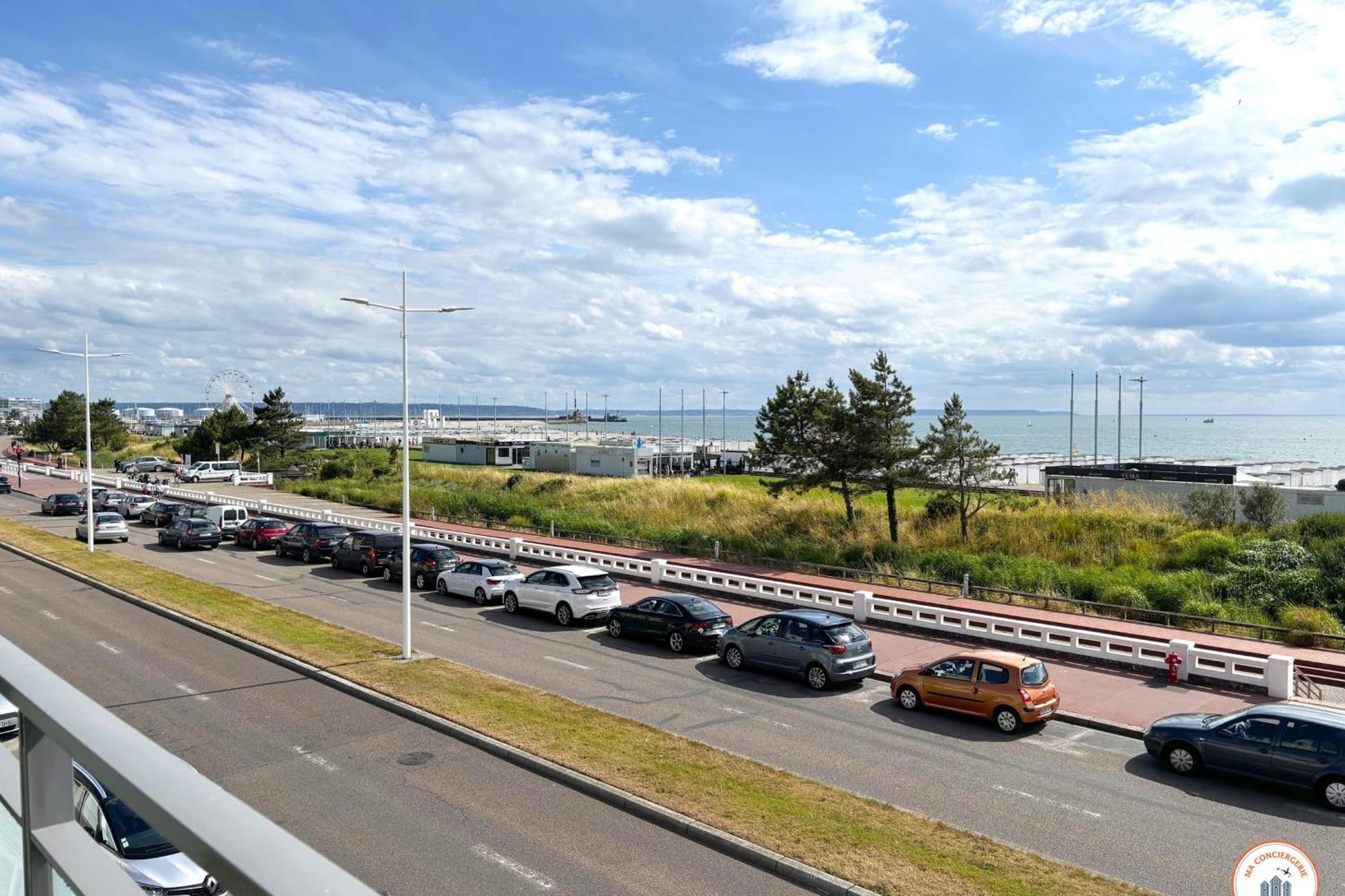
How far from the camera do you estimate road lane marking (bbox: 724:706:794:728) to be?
1725 cm

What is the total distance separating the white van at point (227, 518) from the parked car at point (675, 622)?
27.2 m

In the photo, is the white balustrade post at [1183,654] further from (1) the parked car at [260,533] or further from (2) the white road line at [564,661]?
(1) the parked car at [260,533]

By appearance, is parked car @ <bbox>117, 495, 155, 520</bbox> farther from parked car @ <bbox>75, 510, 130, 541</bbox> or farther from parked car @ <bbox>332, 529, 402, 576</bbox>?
parked car @ <bbox>332, 529, 402, 576</bbox>

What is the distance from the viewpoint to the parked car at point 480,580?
29.0m

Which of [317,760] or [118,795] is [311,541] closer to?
[317,760]

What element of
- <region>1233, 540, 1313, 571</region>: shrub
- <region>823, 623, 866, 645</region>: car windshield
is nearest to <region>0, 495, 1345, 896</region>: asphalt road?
<region>823, 623, 866, 645</region>: car windshield

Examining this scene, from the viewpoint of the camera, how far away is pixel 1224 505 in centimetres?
3878

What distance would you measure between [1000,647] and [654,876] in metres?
15.7

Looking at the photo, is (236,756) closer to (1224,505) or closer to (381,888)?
(381,888)

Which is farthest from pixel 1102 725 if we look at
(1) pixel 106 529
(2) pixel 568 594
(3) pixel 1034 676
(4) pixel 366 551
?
(1) pixel 106 529

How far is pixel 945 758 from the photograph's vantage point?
15.7 metres

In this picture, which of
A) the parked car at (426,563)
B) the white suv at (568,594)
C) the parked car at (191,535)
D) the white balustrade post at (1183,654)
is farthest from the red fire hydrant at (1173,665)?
the parked car at (191,535)

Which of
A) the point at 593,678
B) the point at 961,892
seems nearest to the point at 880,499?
the point at 593,678

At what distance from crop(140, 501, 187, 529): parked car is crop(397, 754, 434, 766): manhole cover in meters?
38.8
